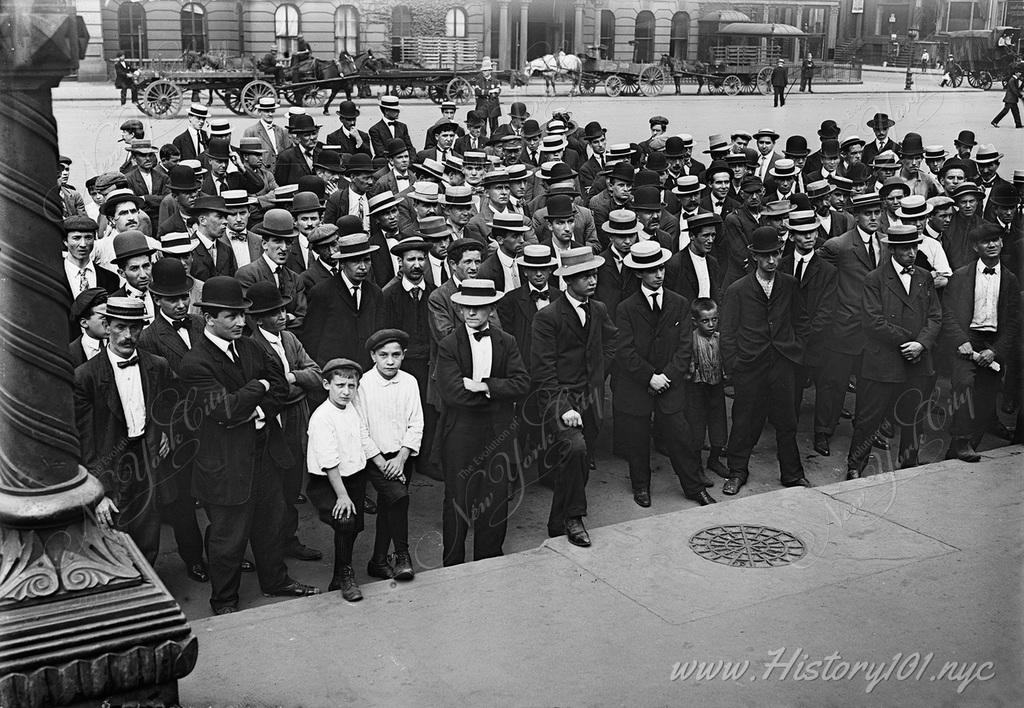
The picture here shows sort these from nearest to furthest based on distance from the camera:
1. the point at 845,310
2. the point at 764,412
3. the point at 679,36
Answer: the point at 764,412
the point at 845,310
the point at 679,36

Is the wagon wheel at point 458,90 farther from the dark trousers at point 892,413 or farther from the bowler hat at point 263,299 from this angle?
the bowler hat at point 263,299

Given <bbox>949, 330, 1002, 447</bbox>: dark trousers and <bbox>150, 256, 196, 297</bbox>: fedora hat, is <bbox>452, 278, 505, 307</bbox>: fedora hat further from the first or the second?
<bbox>949, 330, 1002, 447</bbox>: dark trousers

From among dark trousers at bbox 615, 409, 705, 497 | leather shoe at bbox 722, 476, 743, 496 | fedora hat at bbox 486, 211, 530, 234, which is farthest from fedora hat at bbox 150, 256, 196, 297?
leather shoe at bbox 722, 476, 743, 496

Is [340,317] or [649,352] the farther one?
[649,352]

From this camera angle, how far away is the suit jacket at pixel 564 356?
8430 millimetres

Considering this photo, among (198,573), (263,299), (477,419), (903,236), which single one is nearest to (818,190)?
(903,236)

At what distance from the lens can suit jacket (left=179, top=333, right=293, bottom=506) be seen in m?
6.94

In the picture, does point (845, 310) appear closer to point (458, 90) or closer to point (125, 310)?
point (125, 310)

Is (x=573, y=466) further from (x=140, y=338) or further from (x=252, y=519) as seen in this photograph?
(x=140, y=338)

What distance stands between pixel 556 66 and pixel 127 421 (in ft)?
87.3

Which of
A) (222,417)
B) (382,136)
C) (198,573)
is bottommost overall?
(198,573)

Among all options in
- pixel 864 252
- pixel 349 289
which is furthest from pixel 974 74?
pixel 349 289

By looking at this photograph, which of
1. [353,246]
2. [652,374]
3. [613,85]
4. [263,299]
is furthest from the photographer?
[613,85]

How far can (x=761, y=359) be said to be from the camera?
936 centimetres
